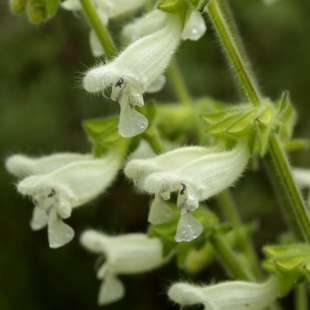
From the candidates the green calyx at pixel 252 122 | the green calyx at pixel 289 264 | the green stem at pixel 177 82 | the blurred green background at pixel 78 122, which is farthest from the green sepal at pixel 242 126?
the blurred green background at pixel 78 122

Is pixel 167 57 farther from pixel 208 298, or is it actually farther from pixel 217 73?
pixel 217 73

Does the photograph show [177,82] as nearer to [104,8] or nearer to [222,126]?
[104,8]

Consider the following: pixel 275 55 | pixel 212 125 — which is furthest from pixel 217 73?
pixel 212 125

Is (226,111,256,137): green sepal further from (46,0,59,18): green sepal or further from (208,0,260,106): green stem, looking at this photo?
(46,0,59,18): green sepal

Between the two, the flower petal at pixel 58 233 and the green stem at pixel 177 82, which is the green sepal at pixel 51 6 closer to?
the flower petal at pixel 58 233

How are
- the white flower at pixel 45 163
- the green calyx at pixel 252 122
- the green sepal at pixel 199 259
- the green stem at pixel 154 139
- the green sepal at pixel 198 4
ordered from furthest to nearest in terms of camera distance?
1. the green sepal at pixel 199 259
2. the white flower at pixel 45 163
3. the green stem at pixel 154 139
4. the green calyx at pixel 252 122
5. the green sepal at pixel 198 4

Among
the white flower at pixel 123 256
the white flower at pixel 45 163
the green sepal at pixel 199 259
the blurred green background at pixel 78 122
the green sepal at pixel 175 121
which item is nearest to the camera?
the white flower at pixel 45 163
